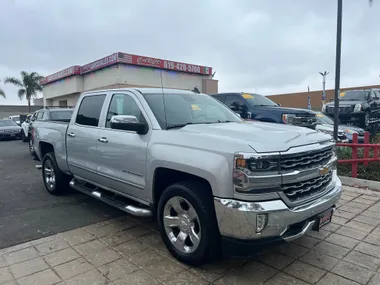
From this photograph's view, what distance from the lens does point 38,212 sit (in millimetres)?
4992

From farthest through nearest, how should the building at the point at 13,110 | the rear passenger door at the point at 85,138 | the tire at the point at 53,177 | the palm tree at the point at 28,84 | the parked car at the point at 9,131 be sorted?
the building at the point at 13,110
the palm tree at the point at 28,84
the parked car at the point at 9,131
the tire at the point at 53,177
the rear passenger door at the point at 85,138

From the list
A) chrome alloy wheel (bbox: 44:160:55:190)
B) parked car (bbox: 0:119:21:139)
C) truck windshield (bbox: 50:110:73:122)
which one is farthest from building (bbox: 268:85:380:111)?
chrome alloy wheel (bbox: 44:160:55:190)

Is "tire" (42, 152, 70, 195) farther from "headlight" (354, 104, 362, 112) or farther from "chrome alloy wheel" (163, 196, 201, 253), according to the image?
"headlight" (354, 104, 362, 112)

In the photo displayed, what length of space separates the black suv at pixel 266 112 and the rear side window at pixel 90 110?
495cm

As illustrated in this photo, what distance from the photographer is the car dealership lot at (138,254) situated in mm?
3055

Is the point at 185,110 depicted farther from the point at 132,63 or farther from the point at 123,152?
the point at 132,63

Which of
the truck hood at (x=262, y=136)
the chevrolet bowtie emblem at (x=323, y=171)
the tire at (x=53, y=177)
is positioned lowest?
the tire at (x=53, y=177)

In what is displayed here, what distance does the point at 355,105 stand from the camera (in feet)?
40.8

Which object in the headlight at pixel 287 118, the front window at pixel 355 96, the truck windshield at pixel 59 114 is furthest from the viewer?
the front window at pixel 355 96

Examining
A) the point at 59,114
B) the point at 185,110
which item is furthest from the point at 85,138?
the point at 59,114

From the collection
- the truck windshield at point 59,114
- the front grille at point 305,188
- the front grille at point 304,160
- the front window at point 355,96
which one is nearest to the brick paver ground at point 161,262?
the front grille at point 305,188

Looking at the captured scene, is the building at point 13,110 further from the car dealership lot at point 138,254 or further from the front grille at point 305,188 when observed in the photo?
the front grille at point 305,188

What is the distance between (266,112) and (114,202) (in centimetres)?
611

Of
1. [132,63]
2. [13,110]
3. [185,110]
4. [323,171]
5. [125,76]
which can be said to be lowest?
[323,171]
